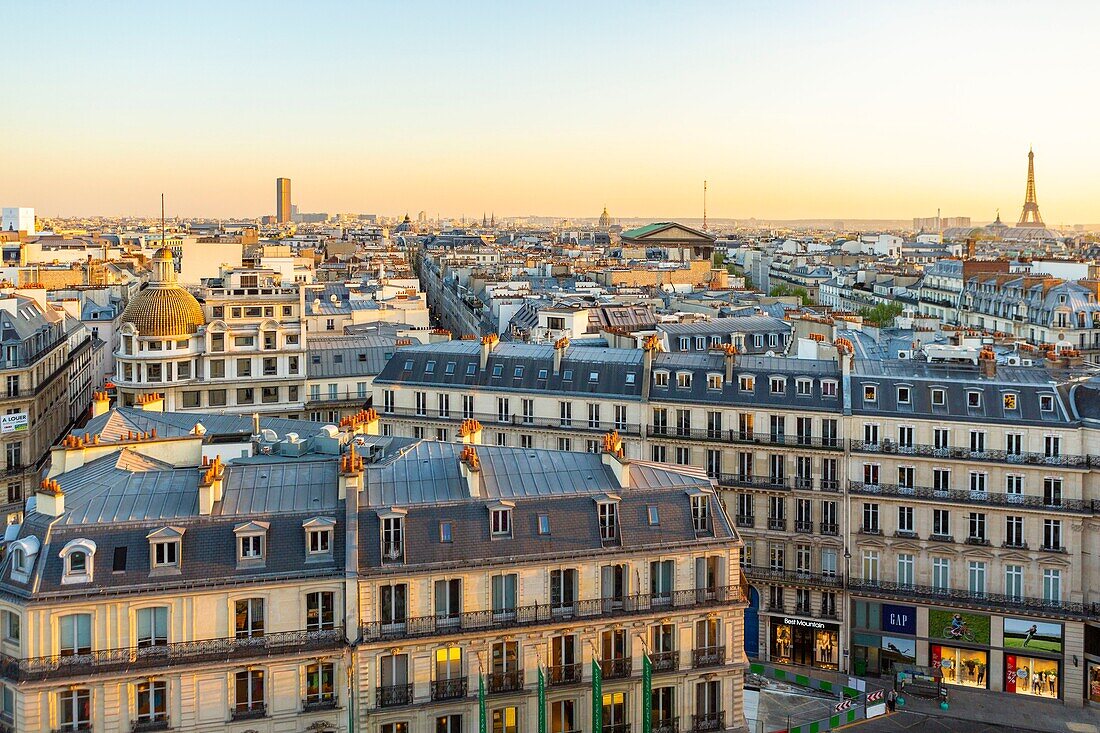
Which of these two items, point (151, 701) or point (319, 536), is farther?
point (319, 536)

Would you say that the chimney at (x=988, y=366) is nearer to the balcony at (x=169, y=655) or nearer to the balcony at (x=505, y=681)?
the balcony at (x=505, y=681)

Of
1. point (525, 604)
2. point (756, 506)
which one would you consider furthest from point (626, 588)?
point (756, 506)

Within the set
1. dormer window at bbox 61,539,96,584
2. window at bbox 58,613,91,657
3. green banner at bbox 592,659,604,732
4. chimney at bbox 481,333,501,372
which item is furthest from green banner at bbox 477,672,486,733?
chimney at bbox 481,333,501,372

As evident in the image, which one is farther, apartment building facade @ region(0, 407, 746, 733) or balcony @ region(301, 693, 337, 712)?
balcony @ region(301, 693, 337, 712)

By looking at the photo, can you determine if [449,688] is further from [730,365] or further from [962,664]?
[962,664]

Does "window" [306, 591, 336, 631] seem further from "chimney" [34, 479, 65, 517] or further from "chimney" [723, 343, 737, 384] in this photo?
"chimney" [723, 343, 737, 384]

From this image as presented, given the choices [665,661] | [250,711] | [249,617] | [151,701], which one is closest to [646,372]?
[665,661]

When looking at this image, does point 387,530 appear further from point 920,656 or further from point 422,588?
point 920,656
